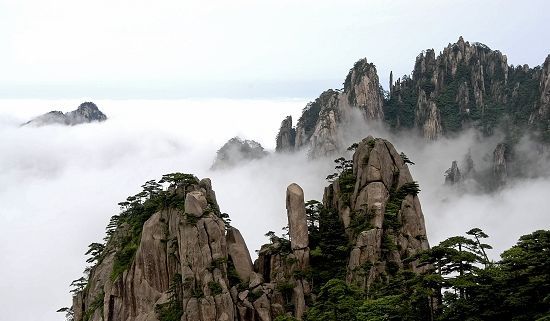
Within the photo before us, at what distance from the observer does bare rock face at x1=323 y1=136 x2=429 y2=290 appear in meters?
58.3

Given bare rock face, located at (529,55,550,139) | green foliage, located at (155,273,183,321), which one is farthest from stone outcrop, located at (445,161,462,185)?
green foliage, located at (155,273,183,321)

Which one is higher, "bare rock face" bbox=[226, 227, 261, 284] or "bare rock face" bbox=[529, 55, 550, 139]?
"bare rock face" bbox=[529, 55, 550, 139]

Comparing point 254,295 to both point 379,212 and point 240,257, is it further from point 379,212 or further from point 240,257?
point 379,212

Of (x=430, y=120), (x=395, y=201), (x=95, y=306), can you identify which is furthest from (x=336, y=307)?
(x=430, y=120)

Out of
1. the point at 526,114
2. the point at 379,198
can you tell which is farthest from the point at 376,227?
the point at 526,114

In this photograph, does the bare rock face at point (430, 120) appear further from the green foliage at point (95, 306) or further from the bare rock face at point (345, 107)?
the green foliage at point (95, 306)

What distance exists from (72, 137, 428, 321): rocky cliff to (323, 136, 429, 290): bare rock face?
0.12 metres

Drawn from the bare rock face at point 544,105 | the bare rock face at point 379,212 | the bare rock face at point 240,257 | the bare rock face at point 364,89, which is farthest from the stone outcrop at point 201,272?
the bare rock face at point 544,105

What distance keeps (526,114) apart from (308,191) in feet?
292

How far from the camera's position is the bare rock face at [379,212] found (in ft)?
191

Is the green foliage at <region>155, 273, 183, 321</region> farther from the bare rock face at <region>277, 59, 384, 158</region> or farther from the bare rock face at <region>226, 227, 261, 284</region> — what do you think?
the bare rock face at <region>277, 59, 384, 158</region>

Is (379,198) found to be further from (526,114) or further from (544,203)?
(526,114)

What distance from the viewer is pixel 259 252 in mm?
65688

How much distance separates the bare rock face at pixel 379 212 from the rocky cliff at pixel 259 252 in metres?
0.12
